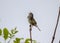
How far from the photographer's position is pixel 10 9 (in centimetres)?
118

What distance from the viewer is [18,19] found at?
1170mm

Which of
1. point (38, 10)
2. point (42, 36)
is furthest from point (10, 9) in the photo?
point (42, 36)

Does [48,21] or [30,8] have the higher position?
[30,8]

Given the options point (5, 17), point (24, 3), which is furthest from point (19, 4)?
point (5, 17)

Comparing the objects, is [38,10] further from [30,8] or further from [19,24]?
[19,24]

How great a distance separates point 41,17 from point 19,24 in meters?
0.18

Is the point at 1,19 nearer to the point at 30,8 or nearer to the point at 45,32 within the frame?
the point at 30,8

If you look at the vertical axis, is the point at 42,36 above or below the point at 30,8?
below

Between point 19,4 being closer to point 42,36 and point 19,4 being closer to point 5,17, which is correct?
point 5,17

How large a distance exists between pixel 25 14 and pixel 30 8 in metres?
0.06

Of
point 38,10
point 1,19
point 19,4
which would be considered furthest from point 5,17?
point 38,10

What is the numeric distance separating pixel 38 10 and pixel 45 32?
0.61 feet

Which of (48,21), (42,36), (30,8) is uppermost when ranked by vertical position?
(30,8)

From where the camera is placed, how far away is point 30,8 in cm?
118
